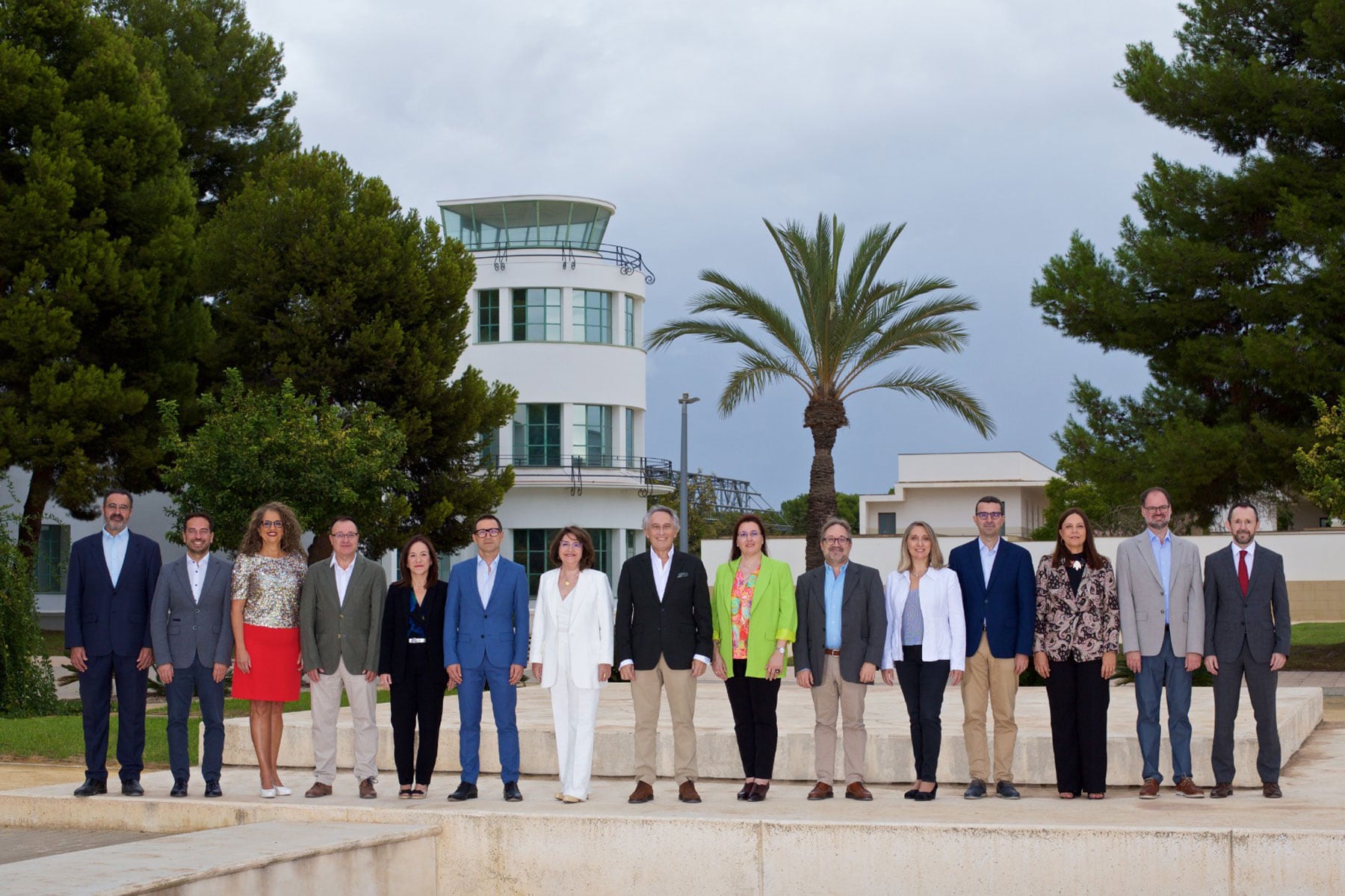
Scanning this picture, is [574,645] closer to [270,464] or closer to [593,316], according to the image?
[270,464]

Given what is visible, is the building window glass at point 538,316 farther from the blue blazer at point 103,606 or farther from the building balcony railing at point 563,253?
Result: the blue blazer at point 103,606

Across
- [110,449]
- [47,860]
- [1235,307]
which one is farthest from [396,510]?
[47,860]

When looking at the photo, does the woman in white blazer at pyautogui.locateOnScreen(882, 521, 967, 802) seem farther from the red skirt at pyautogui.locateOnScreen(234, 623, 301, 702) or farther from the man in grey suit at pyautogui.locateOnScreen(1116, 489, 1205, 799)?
the red skirt at pyautogui.locateOnScreen(234, 623, 301, 702)

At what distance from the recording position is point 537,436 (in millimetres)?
46312

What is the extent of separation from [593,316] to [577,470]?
5.46m

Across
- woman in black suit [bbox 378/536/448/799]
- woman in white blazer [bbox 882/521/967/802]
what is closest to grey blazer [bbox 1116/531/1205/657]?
woman in white blazer [bbox 882/521/967/802]

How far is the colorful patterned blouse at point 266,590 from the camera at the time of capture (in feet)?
30.0

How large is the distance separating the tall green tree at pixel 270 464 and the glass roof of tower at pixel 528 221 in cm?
2247

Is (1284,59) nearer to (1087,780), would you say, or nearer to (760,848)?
(1087,780)

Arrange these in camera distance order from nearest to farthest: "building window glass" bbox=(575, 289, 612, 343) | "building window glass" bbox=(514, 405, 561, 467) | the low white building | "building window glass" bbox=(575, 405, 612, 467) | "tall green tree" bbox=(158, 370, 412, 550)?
"tall green tree" bbox=(158, 370, 412, 550) < "building window glass" bbox=(514, 405, 561, 467) < "building window glass" bbox=(575, 405, 612, 467) < "building window glass" bbox=(575, 289, 612, 343) < the low white building

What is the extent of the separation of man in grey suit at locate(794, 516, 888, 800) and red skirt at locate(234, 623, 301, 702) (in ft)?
11.3

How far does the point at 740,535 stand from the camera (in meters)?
8.91

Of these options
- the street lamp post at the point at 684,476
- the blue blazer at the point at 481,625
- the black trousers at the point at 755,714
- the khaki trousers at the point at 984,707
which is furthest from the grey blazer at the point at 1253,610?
the street lamp post at the point at 684,476

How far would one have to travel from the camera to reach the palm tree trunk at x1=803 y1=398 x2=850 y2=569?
2514cm
